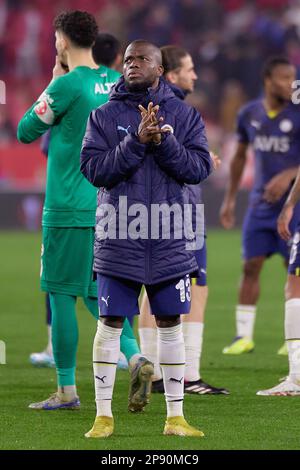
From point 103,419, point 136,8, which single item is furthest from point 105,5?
point 103,419

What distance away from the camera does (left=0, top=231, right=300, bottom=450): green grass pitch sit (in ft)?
19.5

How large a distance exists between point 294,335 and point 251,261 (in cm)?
238

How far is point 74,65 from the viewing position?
7137mm

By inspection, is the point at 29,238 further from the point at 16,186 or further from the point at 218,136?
the point at 218,136

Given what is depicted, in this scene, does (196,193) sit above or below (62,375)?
above

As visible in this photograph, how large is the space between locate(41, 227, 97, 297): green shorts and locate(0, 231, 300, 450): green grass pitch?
0.71 metres

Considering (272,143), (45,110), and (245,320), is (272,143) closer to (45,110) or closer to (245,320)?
(245,320)

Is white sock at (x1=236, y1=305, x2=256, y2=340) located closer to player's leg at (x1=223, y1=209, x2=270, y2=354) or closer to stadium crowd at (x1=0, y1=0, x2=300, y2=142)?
player's leg at (x1=223, y1=209, x2=270, y2=354)

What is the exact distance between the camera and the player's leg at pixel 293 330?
7.48m

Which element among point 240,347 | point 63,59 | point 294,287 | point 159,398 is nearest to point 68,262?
point 159,398

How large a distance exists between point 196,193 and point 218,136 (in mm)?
15856

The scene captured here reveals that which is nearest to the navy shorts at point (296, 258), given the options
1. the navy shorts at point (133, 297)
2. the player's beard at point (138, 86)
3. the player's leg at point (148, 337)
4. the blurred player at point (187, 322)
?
the blurred player at point (187, 322)

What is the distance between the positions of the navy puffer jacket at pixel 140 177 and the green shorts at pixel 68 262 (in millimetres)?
878

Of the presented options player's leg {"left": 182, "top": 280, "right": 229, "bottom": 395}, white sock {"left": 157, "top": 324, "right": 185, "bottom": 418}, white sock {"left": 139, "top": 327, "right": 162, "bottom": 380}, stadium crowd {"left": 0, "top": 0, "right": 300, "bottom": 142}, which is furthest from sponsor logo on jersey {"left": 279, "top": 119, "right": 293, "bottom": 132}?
stadium crowd {"left": 0, "top": 0, "right": 300, "bottom": 142}
